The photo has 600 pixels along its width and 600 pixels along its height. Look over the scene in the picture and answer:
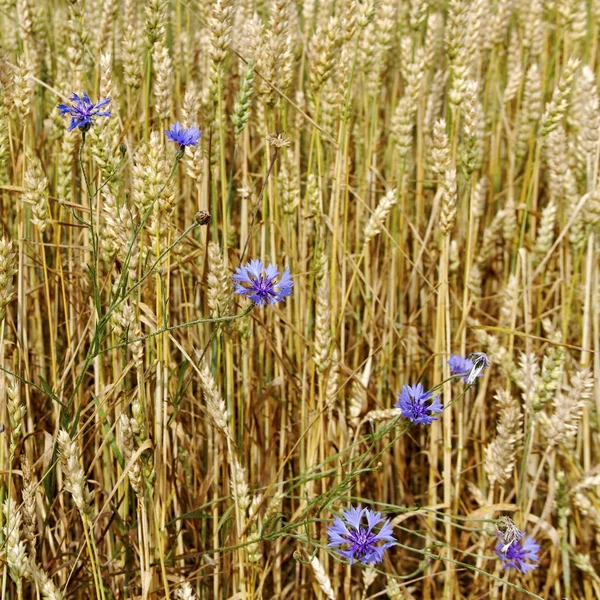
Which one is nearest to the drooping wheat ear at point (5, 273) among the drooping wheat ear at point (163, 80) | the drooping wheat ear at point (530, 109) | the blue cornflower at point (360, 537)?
the drooping wheat ear at point (163, 80)

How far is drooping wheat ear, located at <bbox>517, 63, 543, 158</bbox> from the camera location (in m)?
2.18

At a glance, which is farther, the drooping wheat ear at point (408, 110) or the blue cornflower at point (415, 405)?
the drooping wheat ear at point (408, 110)

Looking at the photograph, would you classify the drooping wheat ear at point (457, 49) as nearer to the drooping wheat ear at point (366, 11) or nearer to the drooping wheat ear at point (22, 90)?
the drooping wheat ear at point (366, 11)

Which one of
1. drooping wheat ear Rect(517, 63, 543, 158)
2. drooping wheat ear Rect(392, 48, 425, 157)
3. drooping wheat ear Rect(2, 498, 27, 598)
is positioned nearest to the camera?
drooping wheat ear Rect(2, 498, 27, 598)

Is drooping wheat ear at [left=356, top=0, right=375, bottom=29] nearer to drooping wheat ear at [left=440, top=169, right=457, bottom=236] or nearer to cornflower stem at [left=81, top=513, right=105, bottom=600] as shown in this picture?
drooping wheat ear at [left=440, top=169, right=457, bottom=236]

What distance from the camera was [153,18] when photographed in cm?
150

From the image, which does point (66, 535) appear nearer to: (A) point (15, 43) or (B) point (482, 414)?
(B) point (482, 414)

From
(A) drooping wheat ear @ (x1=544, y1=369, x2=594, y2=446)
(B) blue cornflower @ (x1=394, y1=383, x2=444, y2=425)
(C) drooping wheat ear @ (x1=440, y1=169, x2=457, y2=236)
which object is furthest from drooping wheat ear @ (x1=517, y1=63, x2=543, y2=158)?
(B) blue cornflower @ (x1=394, y1=383, x2=444, y2=425)

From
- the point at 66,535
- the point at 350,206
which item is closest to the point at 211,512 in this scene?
the point at 66,535

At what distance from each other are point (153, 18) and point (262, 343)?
0.72 meters

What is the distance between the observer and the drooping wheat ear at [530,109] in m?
2.18

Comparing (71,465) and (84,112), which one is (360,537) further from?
(84,112)

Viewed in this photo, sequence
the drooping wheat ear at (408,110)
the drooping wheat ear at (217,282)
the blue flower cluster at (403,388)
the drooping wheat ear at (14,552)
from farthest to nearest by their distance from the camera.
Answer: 1. the drooping wheat ear at (408,110)
2. the drooping wheat ear at (217,282)
3. the blue flower cluster at (403,388)
4. the drooping wheat ear at (14,552)

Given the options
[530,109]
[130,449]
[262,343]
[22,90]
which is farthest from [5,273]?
[530,109]
